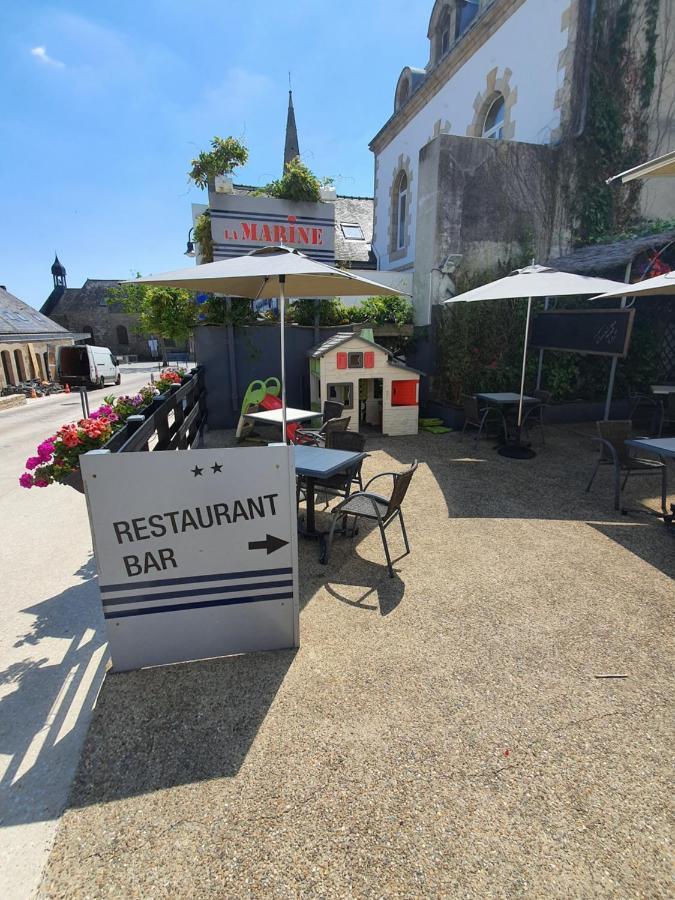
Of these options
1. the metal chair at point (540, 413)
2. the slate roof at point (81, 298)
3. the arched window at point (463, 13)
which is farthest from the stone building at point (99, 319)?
the metal chair at point (540, 413)

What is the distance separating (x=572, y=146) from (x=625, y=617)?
1045 cm

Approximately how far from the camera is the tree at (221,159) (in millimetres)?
9195

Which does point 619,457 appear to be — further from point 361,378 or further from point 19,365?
point 19,365

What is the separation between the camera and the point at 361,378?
8.33 m

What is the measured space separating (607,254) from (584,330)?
1889 millimetres

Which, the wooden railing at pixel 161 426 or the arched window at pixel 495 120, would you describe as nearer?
the wooden railing at pixel 161 426

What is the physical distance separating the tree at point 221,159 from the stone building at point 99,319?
144 feet

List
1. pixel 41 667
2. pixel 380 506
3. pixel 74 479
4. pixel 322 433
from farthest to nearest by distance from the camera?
pixel 322 433, pixel 380 506, pixel 74 479, pixel 41 667

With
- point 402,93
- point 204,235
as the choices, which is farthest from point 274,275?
point 402,93

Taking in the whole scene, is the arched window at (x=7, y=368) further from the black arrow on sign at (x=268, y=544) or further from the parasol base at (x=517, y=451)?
the black arrow on sign at (x=268, y=544)

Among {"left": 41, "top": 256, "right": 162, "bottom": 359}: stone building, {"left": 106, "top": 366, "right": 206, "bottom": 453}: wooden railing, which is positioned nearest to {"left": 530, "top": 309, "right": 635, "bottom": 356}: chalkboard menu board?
{"left": 106, "top": 366, "right": 206, "bottom": 453}: wooden railing

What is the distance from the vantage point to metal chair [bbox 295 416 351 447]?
5.64 meters

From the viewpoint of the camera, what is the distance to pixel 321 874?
173 centimetres

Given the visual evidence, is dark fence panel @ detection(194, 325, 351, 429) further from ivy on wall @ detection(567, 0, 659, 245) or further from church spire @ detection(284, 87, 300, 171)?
church spire @ detection(284, 87, 300, 171)
